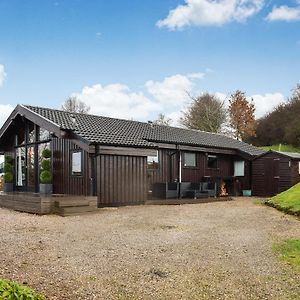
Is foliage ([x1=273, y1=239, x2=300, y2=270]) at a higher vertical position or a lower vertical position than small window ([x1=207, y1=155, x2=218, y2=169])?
lower

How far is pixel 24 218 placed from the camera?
1135 cm

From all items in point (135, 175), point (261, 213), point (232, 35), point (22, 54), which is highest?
point (232, 35)

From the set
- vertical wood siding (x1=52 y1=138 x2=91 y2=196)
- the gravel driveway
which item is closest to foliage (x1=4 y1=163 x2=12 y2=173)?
vertical wood siding (x1=52 y1=138 x2=91 y2=196)

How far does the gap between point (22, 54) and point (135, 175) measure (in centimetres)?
669

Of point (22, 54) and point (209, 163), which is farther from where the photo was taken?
point (209, 163)

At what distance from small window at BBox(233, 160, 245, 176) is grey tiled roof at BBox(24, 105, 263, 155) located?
32.9 inches

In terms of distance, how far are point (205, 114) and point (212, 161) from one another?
23.5 m

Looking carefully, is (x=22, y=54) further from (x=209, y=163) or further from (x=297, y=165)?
(x=297, y=165)

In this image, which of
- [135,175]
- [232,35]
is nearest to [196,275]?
[135,175]

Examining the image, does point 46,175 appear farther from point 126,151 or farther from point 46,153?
point 126,151

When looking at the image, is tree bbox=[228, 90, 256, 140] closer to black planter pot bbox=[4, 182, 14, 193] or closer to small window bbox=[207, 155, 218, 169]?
small window bbox=[207, 155, 218, 169]

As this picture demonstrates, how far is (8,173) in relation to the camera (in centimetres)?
1953

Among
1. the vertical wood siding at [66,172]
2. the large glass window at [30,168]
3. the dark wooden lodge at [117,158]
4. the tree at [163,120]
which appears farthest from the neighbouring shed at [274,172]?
the tree at [163,120]

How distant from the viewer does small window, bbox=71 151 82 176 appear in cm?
1556
